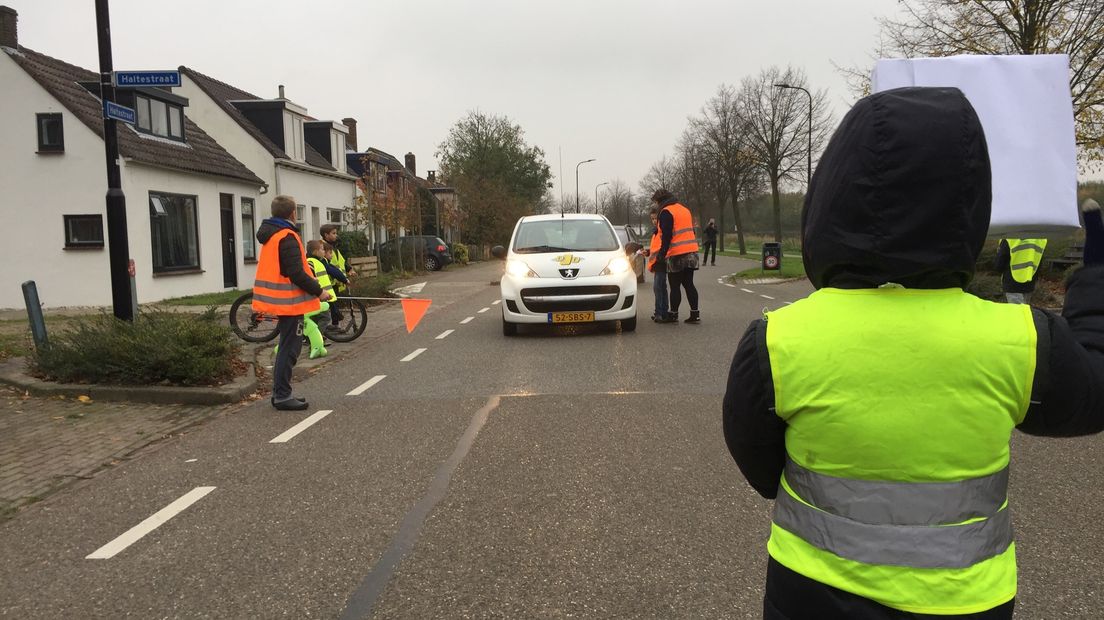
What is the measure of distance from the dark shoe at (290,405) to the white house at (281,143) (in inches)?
797

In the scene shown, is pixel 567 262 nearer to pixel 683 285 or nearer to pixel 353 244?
pixel 683 285

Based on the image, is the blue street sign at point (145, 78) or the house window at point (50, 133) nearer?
the blue street sign at point (145, 78)

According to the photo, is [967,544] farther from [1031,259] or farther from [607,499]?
[1031,259]

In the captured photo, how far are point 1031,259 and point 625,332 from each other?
17.3 feet

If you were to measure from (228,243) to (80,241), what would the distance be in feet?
17.3

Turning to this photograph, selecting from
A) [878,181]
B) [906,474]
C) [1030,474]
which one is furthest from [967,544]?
[1030,474]

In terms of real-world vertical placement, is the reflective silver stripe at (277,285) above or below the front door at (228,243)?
below

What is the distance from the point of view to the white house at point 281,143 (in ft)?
89.6

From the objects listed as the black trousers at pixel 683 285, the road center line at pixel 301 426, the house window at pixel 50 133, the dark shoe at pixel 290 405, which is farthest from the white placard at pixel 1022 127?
the house window at pixel 50 133

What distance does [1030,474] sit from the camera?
16.4 feet

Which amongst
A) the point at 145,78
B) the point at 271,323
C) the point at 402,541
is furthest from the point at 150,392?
the point at 402,541

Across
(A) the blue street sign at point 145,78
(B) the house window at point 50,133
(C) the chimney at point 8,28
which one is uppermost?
(C) the chimney at point 8,28

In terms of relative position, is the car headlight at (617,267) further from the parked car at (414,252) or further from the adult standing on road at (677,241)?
the parked car at (414,252)

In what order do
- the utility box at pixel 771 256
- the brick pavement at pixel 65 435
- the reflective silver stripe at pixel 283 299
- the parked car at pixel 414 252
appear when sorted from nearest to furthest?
the brick pavement at pixel 65 435
the reflective silver stripe at pixel 283 299
the utility box at pixel 771 256
the parked car at pixel 414 252
